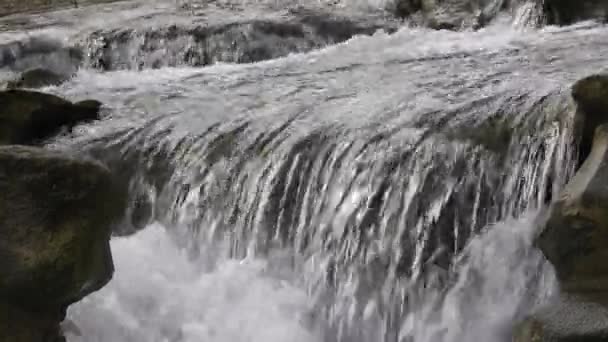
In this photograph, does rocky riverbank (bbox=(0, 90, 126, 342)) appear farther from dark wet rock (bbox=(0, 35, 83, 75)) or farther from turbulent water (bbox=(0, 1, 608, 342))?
dark wet rock (bbox=(0, 35, 83, 75))

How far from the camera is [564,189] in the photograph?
462cm

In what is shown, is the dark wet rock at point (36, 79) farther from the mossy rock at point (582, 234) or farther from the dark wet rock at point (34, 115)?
the mossy rock at point (582, 234)

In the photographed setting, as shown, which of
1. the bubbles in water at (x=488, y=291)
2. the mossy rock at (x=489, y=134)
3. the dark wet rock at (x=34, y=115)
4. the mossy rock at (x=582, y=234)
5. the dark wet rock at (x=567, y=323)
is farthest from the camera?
the dark wet rock at (x=34, y=115)

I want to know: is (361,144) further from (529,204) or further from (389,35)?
(389,35)

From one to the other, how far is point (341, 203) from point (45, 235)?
6.20ft

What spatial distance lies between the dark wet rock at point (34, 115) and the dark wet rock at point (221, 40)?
3.22m

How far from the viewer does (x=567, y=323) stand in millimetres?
4094

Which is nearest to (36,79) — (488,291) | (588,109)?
(488,291)

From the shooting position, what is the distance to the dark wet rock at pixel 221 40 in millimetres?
10289

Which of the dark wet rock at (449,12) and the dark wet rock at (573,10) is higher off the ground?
the dark wet rock at (573,10)

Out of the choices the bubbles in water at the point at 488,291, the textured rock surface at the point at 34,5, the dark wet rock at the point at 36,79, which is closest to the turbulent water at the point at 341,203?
the bubbles in water at the point at 488,291

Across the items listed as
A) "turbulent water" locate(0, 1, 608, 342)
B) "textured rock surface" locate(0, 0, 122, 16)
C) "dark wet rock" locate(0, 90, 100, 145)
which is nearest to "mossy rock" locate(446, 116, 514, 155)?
"turbulent water" locate(0, 1, 608, 342)

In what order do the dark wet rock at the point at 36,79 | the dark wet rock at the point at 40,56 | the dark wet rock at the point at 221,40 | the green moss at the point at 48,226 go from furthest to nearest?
the dark wet rock at the point at 40,56
the dark wet rock at the point at 221,40
the dark wet rock at the point at 36,79
the green moss at the point at 48,226

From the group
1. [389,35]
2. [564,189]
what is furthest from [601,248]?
[389,35]
